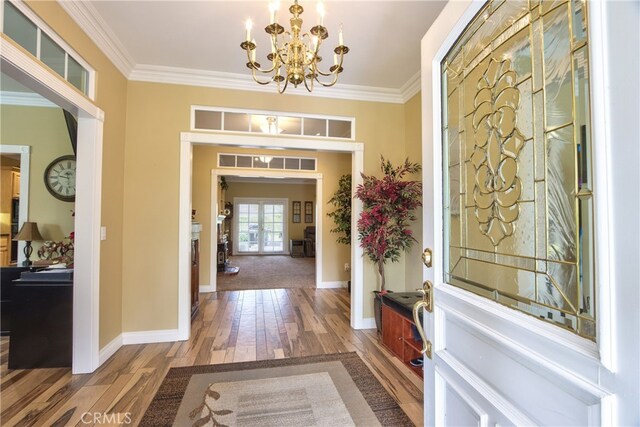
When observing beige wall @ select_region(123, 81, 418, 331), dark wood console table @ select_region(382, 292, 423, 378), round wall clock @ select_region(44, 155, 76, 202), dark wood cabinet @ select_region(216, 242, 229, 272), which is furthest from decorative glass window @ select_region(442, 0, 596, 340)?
dark wood cabinet @ select_region(216, 242, 229, 272)

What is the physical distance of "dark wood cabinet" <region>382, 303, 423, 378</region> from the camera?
7.91 feet

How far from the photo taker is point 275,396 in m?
1.97

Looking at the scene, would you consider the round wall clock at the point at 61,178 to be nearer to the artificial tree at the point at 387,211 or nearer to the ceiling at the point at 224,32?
the ceiling at the point at 224,32

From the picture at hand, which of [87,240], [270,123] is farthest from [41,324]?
[270,123]

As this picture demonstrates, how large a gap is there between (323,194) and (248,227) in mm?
5525

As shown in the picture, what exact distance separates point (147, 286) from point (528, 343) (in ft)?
10.4

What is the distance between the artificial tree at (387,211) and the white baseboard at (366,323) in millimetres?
427

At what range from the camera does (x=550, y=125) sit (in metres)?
0.69

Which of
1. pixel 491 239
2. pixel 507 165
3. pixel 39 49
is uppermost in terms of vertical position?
pixel 39 49

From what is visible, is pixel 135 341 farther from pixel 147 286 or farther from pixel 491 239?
pixel 491 239

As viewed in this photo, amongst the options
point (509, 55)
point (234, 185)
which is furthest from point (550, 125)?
point (234, 185)

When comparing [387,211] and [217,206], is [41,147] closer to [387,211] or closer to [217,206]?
[217,206]

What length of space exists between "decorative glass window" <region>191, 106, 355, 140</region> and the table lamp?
2.20 m

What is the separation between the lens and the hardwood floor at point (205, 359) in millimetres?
1867
